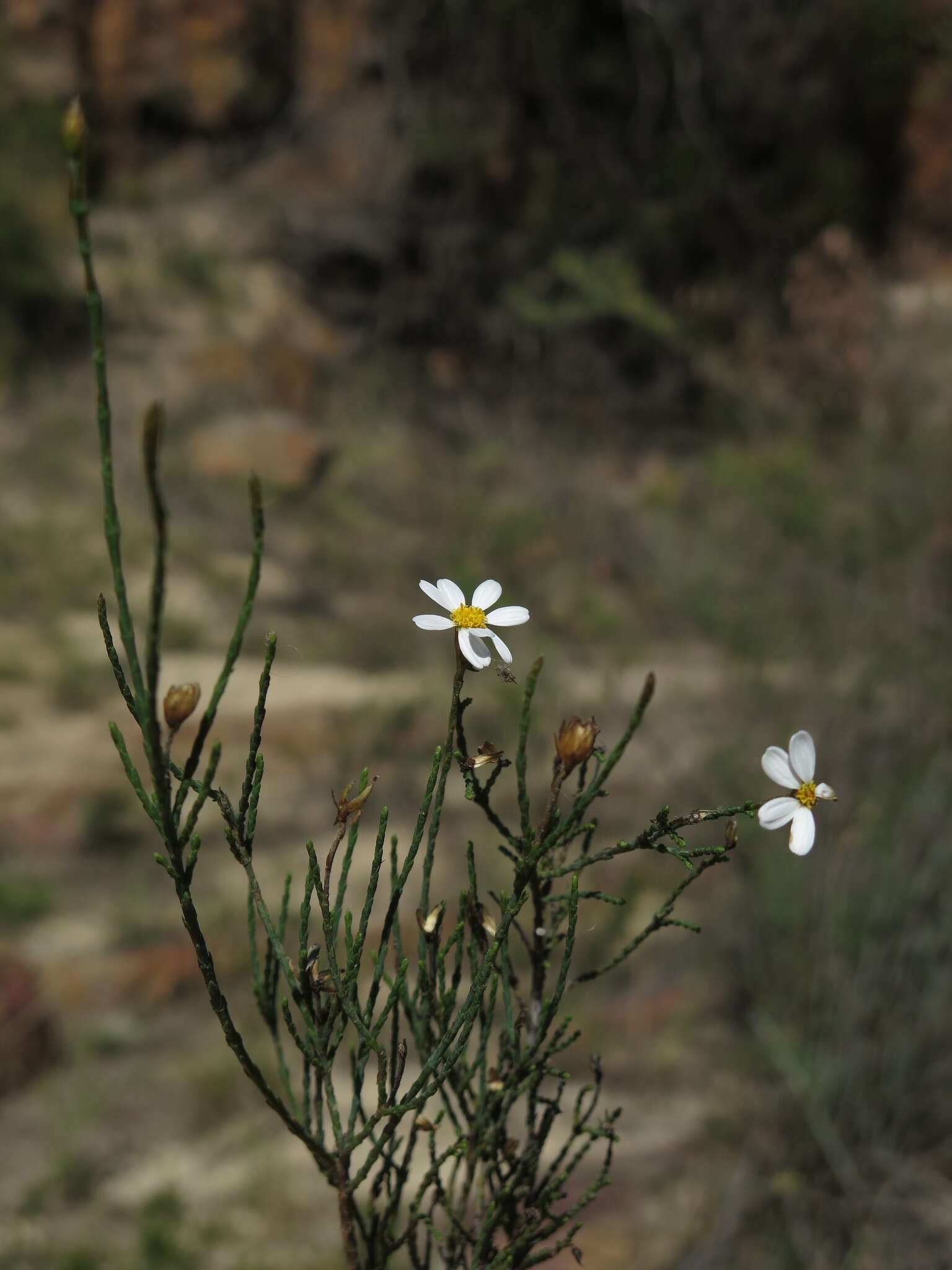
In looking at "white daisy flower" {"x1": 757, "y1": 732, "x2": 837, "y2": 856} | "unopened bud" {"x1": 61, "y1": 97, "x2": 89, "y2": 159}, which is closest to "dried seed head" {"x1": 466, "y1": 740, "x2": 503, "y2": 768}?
"white daisy flower" {"x1": 757, "y1": 732, "x2": 837, "y2": 856}

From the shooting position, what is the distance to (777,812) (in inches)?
29.8

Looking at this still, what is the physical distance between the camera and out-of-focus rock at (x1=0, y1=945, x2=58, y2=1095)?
8.14ft

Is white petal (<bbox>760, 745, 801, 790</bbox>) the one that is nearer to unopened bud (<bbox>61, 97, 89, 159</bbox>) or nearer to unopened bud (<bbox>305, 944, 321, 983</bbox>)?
unopened bud (<bbox>305, 944, 321, 983</bbox>)

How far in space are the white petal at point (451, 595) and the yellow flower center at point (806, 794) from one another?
0.33 metres

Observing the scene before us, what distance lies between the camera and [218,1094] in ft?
8.34

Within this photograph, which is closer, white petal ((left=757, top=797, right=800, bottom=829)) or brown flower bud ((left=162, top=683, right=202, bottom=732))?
brown flower bud ((left=162, top=683, right=202, bottom=732))

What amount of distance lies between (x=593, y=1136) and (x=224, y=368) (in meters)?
5.52

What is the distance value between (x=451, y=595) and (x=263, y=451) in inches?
183

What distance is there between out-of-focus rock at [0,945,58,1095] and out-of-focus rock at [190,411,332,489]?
2.95 metres

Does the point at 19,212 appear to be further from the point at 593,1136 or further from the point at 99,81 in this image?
the point at 593,1136

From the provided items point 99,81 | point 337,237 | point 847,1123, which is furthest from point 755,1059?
point 99,81

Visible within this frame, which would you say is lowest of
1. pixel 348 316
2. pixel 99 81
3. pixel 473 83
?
pixel 348 316

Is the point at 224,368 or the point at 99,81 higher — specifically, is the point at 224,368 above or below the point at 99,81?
below

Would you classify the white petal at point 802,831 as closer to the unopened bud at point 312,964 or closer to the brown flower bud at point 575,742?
the brown flower bud at point 575,742
